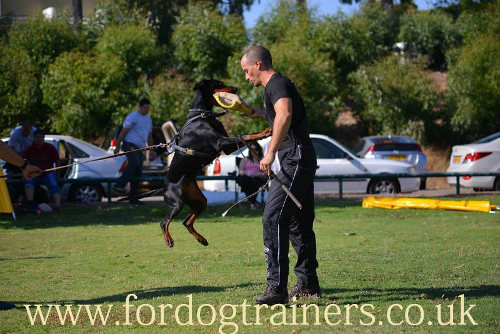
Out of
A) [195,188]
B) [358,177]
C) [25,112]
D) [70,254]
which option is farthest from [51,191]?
[25,112]

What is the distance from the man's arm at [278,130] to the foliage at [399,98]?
22359 millimetres

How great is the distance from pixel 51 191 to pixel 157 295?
9.51 metres

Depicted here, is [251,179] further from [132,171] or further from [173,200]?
[173,200]

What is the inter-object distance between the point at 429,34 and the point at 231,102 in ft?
101

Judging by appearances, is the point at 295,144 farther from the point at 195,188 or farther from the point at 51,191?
the point at 51,191

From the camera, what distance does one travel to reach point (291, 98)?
6625 mm

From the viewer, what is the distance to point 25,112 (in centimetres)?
2866

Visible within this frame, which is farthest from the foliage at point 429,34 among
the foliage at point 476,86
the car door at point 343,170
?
the car door at point 343,170

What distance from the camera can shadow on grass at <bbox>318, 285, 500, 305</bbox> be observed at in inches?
263

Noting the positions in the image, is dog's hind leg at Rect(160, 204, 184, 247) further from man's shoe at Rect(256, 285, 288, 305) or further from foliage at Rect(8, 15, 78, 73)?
foliage at Rect(8, 15, 78, 73)

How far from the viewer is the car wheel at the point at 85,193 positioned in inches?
701

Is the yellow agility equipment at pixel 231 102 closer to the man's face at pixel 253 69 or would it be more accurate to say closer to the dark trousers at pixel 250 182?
the man's face at pixel 253 69

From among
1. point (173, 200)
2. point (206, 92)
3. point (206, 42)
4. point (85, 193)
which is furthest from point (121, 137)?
point (206, 42)

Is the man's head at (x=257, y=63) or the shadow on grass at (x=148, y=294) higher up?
the man's head at (x=257, y=63)
